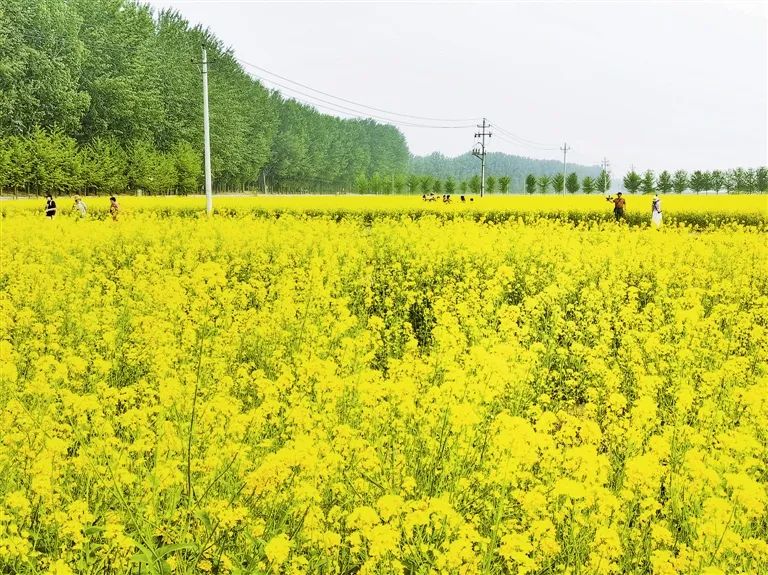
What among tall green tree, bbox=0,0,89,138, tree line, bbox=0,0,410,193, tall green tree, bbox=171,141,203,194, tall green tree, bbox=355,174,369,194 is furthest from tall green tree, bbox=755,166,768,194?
tall green tree, bbox=0,0,89,138

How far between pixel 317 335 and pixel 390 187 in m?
94.8

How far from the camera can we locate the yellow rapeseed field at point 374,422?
2.91 m

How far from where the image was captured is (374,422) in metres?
4.19

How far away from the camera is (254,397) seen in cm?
570

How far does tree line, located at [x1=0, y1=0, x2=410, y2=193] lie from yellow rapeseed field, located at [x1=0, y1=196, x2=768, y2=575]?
38.5 metres

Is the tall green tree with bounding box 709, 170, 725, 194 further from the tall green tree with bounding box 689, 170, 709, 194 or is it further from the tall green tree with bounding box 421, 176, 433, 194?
the tall green tree with bounding box 421, 176, 433, 194

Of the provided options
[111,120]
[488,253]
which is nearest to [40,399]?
[488,253]

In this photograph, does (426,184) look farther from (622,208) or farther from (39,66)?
(622,208)

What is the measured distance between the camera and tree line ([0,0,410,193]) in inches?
1742

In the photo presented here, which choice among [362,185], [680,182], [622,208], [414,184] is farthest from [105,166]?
[680,182]

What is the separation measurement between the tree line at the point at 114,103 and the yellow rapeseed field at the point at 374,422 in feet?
126

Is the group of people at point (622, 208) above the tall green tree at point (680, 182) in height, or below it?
below

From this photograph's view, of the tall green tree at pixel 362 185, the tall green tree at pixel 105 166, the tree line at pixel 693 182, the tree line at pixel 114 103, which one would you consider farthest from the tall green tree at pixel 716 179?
the tall green tree at pixel 105 166

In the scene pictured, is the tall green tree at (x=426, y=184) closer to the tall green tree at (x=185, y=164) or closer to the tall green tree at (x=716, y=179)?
the tall green tree at (x=716, y=179)
